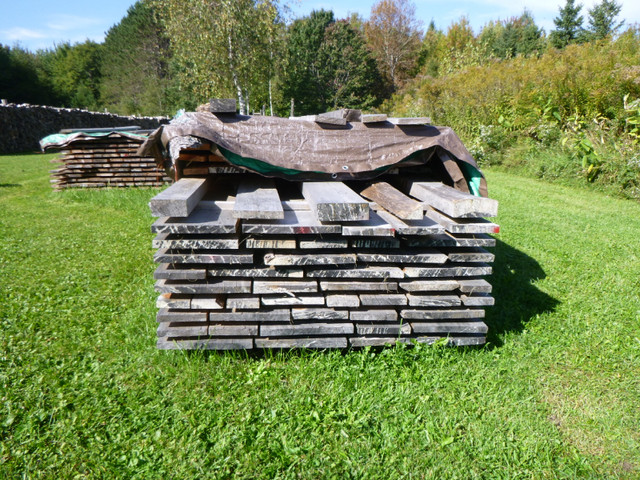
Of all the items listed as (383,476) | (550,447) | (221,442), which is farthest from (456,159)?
(221,442)

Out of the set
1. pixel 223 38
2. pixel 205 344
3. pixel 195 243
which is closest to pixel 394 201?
pixel 195 243

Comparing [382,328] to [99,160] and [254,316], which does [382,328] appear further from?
[99,160]

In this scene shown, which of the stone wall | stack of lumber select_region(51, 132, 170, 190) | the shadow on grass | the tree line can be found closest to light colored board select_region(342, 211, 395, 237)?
the shadow on grass

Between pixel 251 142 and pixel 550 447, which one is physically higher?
pixel 251 142

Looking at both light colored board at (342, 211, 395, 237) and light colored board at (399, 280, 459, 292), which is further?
Result: light colored board at (399, 280, 459, 292)

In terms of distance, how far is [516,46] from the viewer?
39.9 metres

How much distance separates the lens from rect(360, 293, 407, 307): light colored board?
270cm

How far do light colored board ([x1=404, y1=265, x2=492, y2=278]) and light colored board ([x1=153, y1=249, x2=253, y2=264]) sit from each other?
110 centimetres

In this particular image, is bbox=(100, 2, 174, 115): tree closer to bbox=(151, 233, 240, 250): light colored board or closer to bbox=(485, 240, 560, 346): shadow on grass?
bbox=(485, 240, 560, 346): shadow on grass

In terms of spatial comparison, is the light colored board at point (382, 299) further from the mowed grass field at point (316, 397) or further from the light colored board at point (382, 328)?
the mowed grass field at point (316, 397)

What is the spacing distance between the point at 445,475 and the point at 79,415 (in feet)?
6.73

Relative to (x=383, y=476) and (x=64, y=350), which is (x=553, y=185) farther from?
(x=64, y=350)

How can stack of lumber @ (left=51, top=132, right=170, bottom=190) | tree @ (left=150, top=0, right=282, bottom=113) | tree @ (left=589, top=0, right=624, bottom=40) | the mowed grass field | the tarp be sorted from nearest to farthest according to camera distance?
the mowed grass field → the tarp → stack of lumber @ (left=51, top=132, right=170, bottom=190) → tree @ (left=150, top=0, right=282, bottom=113) → tree @ (left=589, top=0, right=624, bottom=40)

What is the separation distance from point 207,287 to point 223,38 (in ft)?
64.3
